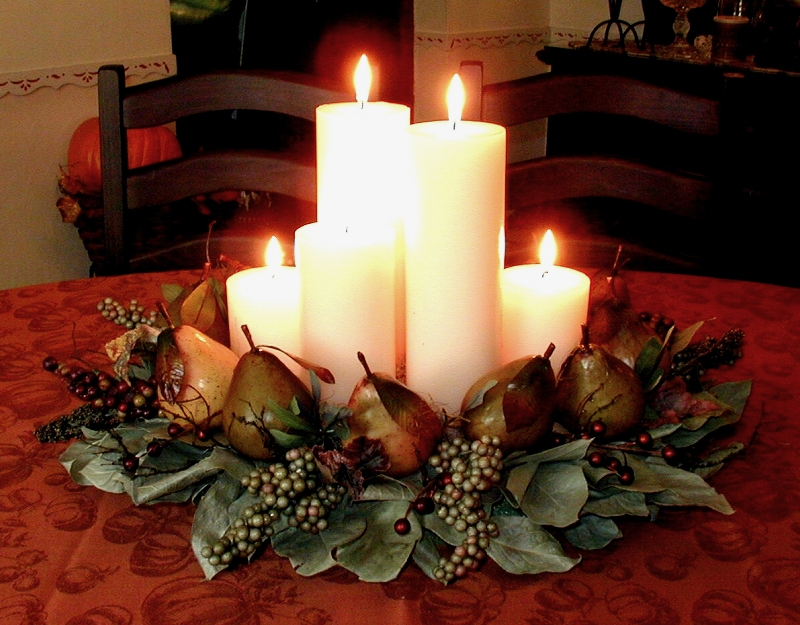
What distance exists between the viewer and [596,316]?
725 millimetres

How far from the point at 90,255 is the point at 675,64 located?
161 cm

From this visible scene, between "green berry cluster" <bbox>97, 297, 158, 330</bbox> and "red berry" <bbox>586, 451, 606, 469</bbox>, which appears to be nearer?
"red berry" <bbox>586, 451, 606, 469</bbox>

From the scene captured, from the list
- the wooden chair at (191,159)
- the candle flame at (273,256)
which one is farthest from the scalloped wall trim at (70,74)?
the candle flame at (273,256)

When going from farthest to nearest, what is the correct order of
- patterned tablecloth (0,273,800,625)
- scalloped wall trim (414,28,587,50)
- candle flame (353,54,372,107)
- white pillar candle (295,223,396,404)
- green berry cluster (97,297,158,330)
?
scalloped wall trim (414,28,587,50) → green berry cluster (97,297,158,330) → candle flame (353,54,372,107) → white pillar candle (295,223,396,404) → patterned tablecloth (0,273,800,625)

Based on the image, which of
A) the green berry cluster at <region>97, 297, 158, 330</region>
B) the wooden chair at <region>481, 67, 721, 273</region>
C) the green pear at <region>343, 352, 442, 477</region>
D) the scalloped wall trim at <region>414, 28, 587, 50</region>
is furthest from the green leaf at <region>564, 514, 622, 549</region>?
the scalloped wall trim at <region>414, 28, 587, 50</region>

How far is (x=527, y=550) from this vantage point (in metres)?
0.58

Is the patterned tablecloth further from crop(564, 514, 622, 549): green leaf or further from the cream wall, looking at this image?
the cream wall

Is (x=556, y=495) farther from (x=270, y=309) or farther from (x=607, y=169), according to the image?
(x=607, y=169)

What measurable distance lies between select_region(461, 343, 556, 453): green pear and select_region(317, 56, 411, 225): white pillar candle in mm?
169

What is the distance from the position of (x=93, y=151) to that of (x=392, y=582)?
2.07 metres

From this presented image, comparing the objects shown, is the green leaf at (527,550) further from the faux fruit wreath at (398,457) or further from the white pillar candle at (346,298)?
the white pillar candle at (346,298)

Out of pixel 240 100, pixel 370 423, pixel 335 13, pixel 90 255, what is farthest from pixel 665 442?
pixel 335 13

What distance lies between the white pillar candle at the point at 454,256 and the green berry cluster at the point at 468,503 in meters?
0.10

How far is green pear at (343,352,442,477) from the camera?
604 millimetres
